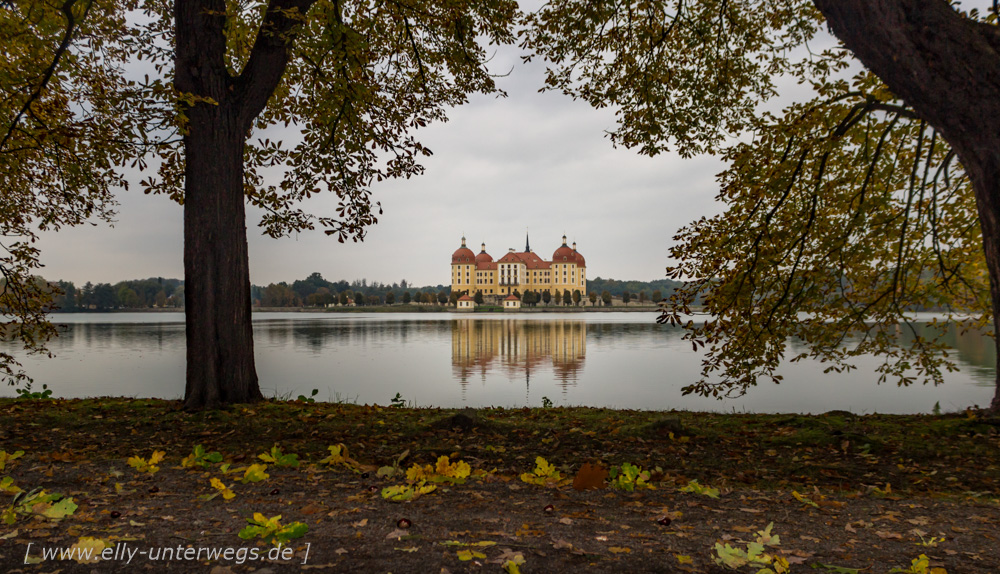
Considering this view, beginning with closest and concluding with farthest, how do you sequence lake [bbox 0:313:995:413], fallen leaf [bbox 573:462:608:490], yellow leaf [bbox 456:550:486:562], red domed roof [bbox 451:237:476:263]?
yellow leaf [bbox 456:550:486:562] < fallen leaf [bbox 573:462:608:490] < lake [bbox 0:313:995:413] < red domed roof [bbox 451:237:476:263]

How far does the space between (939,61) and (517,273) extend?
5768 inches

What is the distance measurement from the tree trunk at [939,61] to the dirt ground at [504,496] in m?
2.55

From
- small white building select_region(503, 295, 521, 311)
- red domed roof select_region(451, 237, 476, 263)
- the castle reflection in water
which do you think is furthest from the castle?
the castle reflection in water

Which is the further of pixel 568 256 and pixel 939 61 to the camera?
pixel 568 256

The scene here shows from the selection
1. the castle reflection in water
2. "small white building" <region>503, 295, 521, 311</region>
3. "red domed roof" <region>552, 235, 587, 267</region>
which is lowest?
the castle reflection in water

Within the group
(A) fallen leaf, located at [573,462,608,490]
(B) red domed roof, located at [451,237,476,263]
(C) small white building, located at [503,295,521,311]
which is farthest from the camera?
(B) red domed roof, located at [451,237,476,263]

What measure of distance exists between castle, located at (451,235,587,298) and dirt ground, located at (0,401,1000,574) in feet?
464

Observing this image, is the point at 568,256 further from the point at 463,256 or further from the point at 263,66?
the point at 263,66

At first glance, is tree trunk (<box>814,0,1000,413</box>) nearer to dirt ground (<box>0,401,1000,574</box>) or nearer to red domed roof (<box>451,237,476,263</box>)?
dirt ground (<box>0,401,1000,574</box>)

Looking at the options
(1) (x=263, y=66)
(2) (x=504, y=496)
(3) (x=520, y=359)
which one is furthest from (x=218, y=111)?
(3) (x=520, y=359)

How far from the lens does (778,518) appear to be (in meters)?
3.52

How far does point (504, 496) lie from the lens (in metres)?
3.77

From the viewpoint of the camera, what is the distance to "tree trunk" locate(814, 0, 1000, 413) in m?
3.59

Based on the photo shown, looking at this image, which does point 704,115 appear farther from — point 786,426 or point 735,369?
point 786,426
